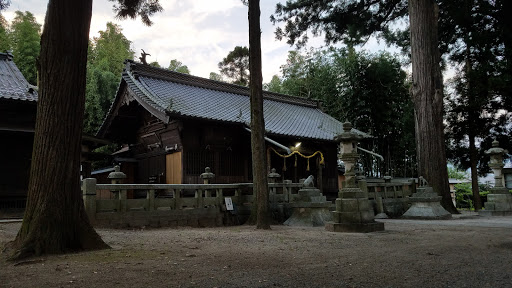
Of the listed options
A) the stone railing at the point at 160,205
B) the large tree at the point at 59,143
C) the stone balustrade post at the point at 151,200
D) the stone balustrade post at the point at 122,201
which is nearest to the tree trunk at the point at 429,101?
the stone railing at the point at 160,205

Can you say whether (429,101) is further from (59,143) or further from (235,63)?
(235,63)

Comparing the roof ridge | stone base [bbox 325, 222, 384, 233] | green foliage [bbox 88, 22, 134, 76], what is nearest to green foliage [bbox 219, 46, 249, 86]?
green foliage [bbox 88, 22, 134, 76]

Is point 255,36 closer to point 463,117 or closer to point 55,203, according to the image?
point 55,203

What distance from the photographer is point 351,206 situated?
9688 millimetres

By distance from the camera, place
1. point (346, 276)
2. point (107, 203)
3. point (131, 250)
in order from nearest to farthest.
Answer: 1. point (346, 276)
2. point (131, 250)
3. point (107, 203)

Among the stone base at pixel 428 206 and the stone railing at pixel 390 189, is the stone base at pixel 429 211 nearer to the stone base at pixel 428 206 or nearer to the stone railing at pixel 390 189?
the stone base at pixel 428 206

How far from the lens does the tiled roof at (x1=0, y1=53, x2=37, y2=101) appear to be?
13.8m

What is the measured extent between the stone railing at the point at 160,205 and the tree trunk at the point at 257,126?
81.5 inches

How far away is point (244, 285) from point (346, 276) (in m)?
1.26

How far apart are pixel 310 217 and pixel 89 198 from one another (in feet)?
21.3

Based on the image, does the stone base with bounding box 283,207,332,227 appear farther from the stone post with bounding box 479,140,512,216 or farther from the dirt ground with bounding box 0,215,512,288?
the stone post with bounding box 479,140,512,216

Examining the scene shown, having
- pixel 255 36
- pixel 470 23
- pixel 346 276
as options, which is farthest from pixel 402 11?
pixel 346 276

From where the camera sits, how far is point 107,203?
9.90m

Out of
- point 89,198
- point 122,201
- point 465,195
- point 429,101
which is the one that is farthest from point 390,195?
point 465,195
